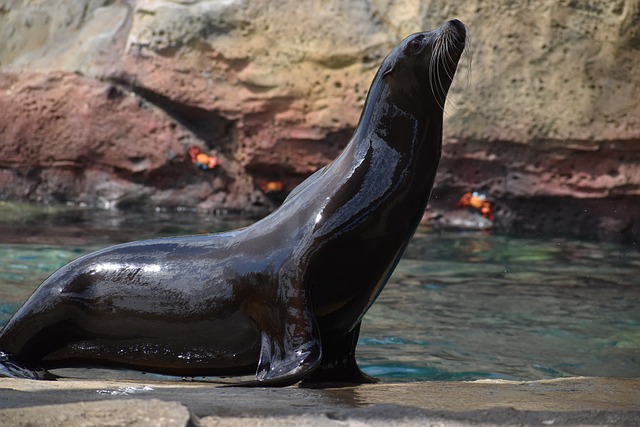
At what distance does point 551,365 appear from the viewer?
4391mm

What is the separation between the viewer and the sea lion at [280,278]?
2.98 meters

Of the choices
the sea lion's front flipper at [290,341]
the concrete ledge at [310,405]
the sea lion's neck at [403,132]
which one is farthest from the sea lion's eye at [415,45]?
Result: the concrete ledge at [310,405]

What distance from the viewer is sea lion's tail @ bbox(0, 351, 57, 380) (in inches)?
124

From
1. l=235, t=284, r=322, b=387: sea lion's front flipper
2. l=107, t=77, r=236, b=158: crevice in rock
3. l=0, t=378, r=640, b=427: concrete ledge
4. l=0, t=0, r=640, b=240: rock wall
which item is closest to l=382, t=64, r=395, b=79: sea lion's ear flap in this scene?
l=235, t=284, r=322, b=387: sea lion's front flipper

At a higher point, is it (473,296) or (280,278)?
(280,278)

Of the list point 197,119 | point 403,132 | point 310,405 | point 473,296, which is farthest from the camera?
point 197,119

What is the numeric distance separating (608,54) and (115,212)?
13.7 ft

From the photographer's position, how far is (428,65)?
3172 millimetres

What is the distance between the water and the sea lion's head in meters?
1.22

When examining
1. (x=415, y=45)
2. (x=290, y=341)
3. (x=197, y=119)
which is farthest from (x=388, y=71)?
(x=197, y=119)

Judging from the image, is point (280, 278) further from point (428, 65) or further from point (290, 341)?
point (428, 65)

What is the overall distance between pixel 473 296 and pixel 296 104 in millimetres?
3424

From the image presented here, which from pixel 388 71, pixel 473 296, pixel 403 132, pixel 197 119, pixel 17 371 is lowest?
pixel 473 296

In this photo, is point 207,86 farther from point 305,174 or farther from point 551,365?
point 551,365
